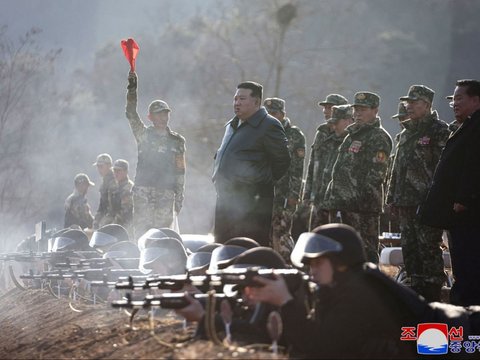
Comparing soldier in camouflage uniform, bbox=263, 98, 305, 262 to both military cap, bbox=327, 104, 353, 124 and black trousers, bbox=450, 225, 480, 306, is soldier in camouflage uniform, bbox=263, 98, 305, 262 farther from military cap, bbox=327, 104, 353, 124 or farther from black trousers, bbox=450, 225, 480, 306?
black trousers, bbox=450, 225, 480, 306

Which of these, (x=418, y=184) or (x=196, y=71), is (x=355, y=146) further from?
(x=196, y=71)

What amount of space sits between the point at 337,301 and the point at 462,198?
3.54 metres

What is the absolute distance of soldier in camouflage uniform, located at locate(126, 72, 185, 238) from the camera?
54.1ft

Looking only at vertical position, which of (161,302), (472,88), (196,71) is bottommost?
(161,302)

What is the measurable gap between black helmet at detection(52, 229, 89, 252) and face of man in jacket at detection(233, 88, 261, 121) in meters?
5.39

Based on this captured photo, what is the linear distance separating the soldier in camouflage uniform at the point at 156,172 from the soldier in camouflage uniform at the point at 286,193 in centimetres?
157

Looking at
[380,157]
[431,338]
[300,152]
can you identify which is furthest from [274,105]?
[431,338]

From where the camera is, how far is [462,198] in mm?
10344

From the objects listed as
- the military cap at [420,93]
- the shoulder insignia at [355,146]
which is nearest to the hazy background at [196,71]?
the shoulder insignia at [355,146]

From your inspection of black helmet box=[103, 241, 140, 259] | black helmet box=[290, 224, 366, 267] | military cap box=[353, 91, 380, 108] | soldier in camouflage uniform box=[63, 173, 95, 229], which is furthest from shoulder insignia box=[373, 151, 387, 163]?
soldier in camouflage uniform box=[63, 173, 95, 229]

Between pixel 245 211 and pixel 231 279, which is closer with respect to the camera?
pixel 231 279

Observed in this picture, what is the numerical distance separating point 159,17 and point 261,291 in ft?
136

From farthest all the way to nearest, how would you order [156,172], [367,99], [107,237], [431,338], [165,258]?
[156,172] → [107,237] → [367,99] → [165,258] → [431,338]

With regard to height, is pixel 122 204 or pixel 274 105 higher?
pixel 274 105
